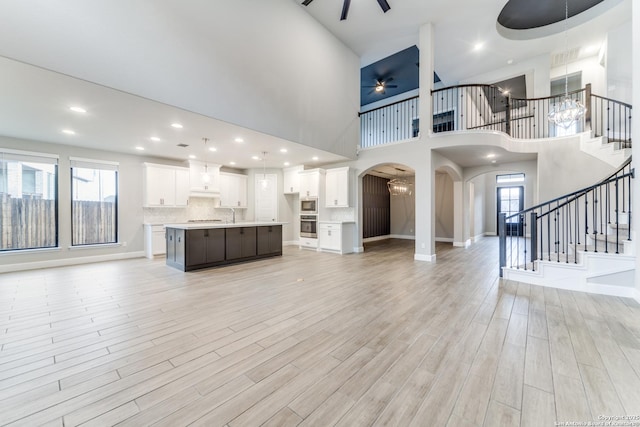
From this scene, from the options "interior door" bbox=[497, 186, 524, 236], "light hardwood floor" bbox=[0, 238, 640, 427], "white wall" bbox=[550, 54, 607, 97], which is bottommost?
"light hardwood floor" bbox=[0, 238, 640, 427]

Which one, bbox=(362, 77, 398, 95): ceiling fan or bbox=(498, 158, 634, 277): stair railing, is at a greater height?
bbox=(362, 77, 398, 95): ceiling fan

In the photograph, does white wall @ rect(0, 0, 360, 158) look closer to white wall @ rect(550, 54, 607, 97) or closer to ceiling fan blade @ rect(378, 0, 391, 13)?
ceiling fan blade @ rect(378, 0, 391, 13)

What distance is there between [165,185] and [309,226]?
A: 14.6ft

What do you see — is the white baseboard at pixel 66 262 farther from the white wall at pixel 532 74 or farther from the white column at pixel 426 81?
the white wall at pixel 532 74

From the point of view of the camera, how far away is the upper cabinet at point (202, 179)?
761 cm

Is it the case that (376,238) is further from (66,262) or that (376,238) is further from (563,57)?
(66,262)

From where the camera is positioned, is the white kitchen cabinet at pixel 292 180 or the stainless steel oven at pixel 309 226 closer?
the stainless steel oven at pixel 309 226

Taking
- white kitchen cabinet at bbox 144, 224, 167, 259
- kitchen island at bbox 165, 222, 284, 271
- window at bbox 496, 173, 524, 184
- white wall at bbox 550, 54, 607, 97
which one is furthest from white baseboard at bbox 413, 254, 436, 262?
window at bbox 496, 173, 524, 184

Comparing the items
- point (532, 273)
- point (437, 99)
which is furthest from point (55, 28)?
point (437, 99)

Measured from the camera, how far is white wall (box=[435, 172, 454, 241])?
10031 millimetres

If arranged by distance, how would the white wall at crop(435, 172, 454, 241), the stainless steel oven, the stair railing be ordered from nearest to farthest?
the stair railing < the stainless steel oven < the white wall at crop(435, 172, 454, 241)

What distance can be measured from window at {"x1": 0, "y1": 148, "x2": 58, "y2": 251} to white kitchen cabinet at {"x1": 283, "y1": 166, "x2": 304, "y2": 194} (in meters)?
5.94

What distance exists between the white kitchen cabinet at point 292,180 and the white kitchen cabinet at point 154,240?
4.09 meters

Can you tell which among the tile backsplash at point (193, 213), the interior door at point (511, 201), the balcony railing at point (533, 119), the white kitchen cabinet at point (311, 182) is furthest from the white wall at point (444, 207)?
the tile backsplash at point (193, 213)
